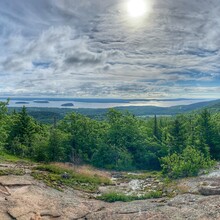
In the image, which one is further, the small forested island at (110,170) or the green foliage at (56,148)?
the green foliage at (56,148)

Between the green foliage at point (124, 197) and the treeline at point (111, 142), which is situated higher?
the treeline at point (111, 142)

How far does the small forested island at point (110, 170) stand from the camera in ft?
79.4

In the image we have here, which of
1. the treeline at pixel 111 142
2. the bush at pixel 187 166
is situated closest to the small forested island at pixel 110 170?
the bush at pixel 187 166

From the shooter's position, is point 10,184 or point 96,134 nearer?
point 10,184

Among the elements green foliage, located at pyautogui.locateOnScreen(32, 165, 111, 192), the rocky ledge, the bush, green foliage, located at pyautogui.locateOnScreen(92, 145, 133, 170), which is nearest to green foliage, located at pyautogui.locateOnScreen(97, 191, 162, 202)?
the rocky ledge

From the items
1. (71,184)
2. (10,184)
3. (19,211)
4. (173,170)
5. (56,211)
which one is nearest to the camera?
(19,211)

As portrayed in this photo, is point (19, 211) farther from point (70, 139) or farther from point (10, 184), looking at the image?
point (70, 139)

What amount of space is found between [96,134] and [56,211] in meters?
42.9

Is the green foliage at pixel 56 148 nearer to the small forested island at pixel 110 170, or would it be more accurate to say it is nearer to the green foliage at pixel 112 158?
the small forested island at pixel 110 170

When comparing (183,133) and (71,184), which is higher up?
(183,133)

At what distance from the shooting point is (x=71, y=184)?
3456 centimetres

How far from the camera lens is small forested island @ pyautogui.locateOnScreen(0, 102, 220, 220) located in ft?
79.4

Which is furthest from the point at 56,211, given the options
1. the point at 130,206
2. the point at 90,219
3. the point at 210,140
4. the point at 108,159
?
the point at 210,140

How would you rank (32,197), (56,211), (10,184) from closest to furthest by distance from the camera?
(56,211), (32,197), (10,184)
